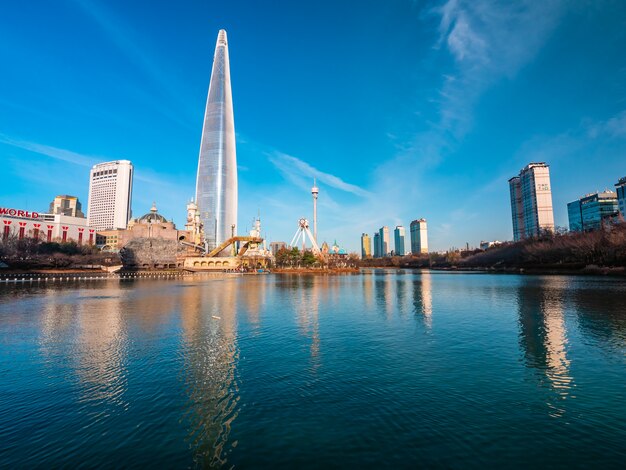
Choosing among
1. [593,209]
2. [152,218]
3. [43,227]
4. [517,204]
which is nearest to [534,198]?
[517,204]

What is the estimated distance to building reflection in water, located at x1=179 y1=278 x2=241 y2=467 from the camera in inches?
324

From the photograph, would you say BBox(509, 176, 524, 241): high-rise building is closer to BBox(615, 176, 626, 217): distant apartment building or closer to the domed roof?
BBox(615, 176, 626, 217): distant apartment building

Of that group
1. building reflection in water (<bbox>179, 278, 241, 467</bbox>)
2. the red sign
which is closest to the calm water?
building reflection in water (<bbox>179, 278, 241, 467</bbox>)

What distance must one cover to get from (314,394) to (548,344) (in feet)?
43.0

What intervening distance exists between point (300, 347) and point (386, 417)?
8098 millimetres

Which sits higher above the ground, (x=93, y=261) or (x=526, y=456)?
(x=93, y=261)

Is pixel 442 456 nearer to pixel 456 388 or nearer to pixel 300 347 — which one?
pixel 456 388

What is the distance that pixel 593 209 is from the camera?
156250 mm

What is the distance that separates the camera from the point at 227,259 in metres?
138

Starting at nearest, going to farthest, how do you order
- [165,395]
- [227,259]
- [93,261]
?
[165,395]
[93,261]
[227,259]

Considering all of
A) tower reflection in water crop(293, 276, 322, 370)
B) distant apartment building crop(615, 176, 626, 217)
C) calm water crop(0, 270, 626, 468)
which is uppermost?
distant apartment building crop(615, 176, 626, 217)

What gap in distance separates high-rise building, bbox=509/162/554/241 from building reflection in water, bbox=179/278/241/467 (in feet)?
577

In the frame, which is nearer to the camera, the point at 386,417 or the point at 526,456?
the point at 526,456

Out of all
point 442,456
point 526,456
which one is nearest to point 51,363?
point 442,456
